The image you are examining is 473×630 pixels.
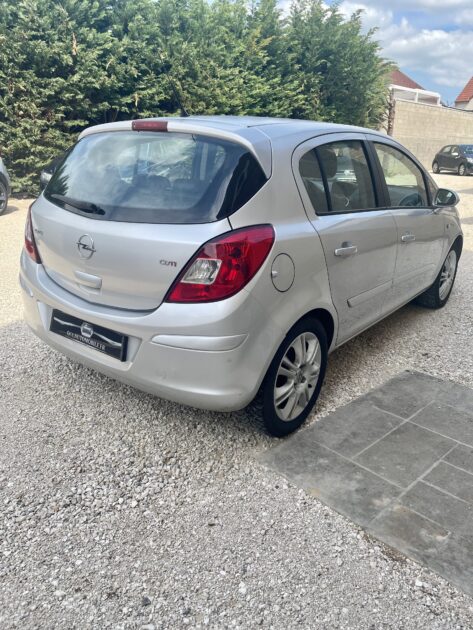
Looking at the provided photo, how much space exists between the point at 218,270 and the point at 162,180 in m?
0.62

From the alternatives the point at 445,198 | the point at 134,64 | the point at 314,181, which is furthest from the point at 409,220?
the point at 134,64

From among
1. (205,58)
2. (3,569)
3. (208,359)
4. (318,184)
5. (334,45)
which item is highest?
(334,45)

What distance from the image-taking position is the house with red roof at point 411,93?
103 feet

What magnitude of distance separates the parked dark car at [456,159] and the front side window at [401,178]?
2049cm

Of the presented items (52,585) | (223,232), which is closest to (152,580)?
(52,585)

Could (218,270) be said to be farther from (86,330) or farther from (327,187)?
(327,187)

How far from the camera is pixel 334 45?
1720 cm

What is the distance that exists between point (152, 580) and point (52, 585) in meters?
0.38

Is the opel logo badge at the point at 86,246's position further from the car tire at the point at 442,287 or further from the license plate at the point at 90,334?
the car tire at the point at 442,287

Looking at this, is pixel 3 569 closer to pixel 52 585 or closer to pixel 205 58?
pixel 52 585

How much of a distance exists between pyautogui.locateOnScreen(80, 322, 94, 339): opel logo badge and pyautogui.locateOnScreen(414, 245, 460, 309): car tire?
11.5 feet

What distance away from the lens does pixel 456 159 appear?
22578 millimetres

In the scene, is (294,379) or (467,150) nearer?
(294,379)

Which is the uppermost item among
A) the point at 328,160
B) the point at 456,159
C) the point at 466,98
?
the point at 466,98
